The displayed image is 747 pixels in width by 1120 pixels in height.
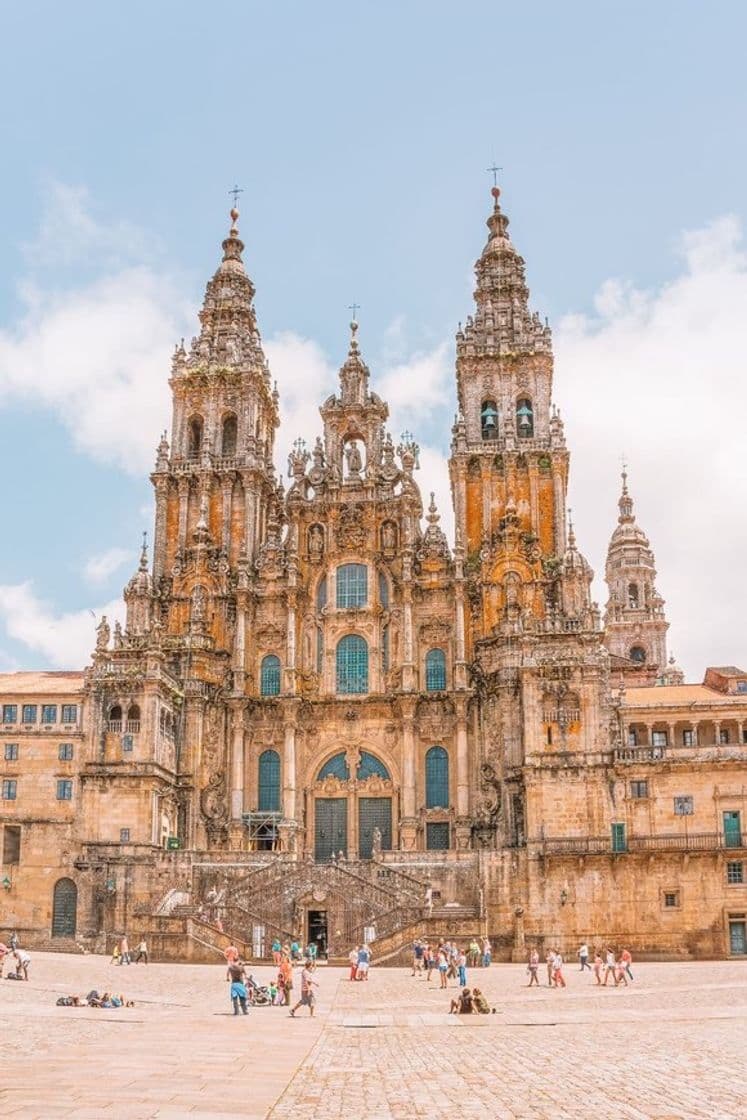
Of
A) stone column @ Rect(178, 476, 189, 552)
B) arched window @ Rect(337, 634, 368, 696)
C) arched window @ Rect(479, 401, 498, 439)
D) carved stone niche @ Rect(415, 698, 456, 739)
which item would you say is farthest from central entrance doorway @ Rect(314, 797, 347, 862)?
arched window @ Rect(479, 401, 498, 439)

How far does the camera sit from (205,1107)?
47.4 feet

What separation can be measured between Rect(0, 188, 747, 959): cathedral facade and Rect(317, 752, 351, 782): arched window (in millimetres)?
172

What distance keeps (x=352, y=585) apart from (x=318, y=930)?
74.5 ft

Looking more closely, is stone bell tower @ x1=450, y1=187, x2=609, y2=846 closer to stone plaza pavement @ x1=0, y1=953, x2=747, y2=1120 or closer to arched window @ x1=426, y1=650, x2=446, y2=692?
arched window @ x1=426, y1=650, x2=446, y2=692

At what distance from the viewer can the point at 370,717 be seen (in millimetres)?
65062

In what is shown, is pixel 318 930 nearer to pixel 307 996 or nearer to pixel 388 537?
pixel 307 996

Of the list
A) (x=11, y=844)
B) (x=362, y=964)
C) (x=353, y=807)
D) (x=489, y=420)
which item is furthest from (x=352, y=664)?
(x=362, y=964)

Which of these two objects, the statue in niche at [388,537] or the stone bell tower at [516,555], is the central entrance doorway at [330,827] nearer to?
the stone bell tower at [516,555]

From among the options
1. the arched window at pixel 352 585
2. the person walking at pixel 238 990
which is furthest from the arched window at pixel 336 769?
the person walking at pixel 238 990

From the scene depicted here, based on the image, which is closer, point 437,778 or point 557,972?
point 557,972

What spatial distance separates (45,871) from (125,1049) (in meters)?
39.4

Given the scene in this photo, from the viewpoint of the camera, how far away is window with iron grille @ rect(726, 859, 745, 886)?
175 ft

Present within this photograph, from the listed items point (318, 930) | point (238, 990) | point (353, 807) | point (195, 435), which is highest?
→ point (195, 435)

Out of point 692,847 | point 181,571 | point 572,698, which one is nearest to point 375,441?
point 181,571
